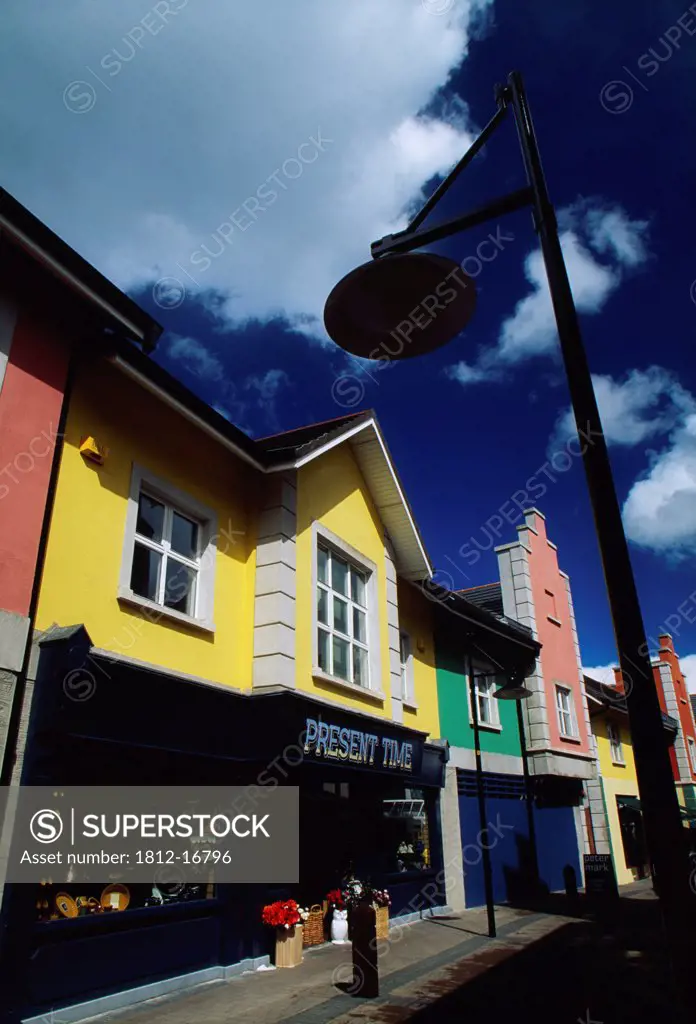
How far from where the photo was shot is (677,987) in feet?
7.74

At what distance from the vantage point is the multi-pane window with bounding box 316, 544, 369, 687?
1130 cm

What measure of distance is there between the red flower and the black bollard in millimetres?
1437

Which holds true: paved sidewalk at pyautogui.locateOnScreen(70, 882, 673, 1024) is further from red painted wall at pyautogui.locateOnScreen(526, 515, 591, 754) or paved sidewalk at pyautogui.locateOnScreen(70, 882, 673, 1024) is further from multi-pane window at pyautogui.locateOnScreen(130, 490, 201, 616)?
red painted wall at pyautogui.locateOnScreen(526, 515, 591, 754)

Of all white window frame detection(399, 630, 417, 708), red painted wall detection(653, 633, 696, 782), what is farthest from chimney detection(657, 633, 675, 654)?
white window frame detection(399, 630, 417, 708)

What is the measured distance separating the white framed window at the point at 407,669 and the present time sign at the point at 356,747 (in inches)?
89.2

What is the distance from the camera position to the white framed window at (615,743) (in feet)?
86.6

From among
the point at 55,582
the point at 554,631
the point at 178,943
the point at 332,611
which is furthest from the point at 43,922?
the point at 554,631

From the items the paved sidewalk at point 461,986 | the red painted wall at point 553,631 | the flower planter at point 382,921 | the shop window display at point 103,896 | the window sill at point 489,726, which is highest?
the red painted wall at point 553,631

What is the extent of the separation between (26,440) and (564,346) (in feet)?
19.1

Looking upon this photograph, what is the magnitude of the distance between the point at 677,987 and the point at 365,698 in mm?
9606

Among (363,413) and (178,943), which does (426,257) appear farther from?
(363,413)

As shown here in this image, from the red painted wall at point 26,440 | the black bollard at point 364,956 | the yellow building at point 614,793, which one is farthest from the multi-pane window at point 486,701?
the red painted wall at point 26,440

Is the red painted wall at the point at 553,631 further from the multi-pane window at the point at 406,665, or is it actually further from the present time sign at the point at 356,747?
the present time sign at the point at 356,747

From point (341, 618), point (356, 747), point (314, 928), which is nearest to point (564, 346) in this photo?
point (356, 747)
